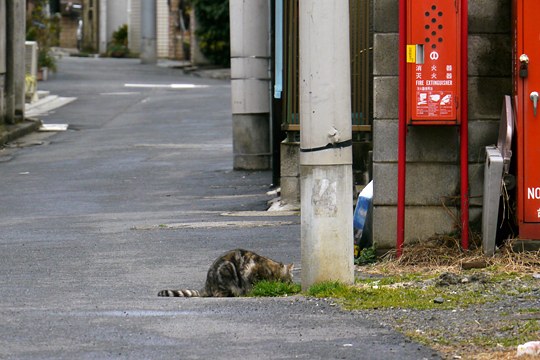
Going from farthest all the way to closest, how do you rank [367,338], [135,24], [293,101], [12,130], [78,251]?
[135,24] < [12,130] < [293,101] < [78,251] < [367,338]

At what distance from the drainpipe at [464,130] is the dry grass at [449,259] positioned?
0.12 metres

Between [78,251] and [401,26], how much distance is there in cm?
393

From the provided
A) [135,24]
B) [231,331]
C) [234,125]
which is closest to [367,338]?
[231,331]

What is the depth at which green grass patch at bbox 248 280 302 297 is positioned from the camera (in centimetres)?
916

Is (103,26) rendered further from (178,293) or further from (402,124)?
(178,293)

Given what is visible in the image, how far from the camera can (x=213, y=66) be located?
47812 mm

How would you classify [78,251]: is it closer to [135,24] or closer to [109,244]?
[109,244]

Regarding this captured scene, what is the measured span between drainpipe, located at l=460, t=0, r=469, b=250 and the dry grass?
0.12 meters

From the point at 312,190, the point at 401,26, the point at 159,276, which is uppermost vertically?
the point at 401,26

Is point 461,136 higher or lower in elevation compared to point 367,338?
higher

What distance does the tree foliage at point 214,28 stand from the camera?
→ 151ft

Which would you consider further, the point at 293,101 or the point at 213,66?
the point at 213,66

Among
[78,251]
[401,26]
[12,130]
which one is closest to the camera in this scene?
[401,26]

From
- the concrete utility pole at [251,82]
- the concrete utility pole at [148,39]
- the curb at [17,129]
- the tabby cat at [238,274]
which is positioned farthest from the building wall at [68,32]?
the tabby cat at [238,274]
